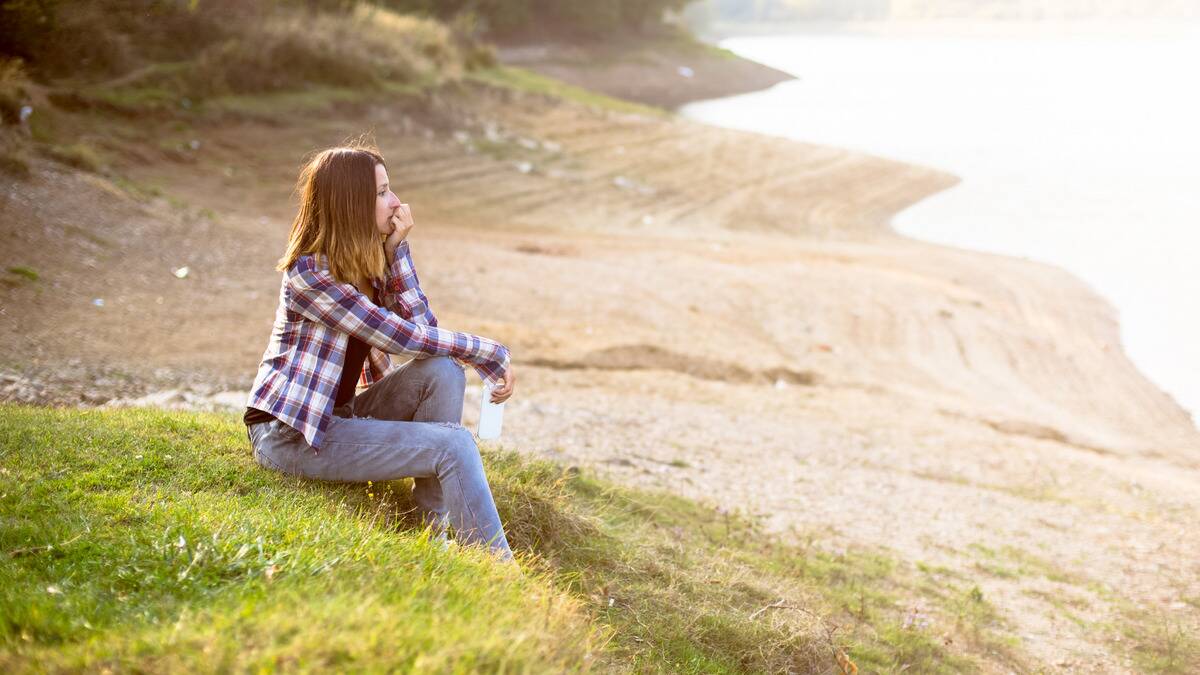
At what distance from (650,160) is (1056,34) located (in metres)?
45.1

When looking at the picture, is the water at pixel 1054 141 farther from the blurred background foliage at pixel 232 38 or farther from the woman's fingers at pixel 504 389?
the woman's fingers at pixel 504 389

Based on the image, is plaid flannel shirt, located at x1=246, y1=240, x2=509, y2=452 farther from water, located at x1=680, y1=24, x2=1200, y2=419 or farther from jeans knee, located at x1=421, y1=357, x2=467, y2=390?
water, located at x1=680, y1=24, x2=1200, y2=419

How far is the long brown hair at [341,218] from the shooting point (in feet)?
11.7

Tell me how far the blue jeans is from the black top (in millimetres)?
29

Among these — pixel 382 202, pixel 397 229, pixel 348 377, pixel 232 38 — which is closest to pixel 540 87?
pixel 232 38

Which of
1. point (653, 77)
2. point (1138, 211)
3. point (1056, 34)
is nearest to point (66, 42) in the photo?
point (1138, 211)

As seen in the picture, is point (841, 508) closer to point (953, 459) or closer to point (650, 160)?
point (953, 459)

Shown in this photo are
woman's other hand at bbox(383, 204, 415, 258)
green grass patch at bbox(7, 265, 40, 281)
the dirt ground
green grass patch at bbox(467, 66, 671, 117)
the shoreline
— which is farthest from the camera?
the shoreline

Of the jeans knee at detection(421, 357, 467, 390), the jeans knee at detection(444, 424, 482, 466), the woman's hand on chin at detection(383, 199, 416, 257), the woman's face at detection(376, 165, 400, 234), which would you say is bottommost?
the jeans knee at detection(444, 424, 482, 466)

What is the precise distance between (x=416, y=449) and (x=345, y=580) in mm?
826

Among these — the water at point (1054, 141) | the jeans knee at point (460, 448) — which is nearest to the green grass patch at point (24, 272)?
the jeans knee at point (460, 448)

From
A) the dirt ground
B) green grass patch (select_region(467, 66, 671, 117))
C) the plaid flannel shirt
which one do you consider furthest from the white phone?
green grass patch (select_region(467, 66, 671, 117))

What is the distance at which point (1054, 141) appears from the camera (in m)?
29.1

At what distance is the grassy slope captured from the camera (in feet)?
7.43
